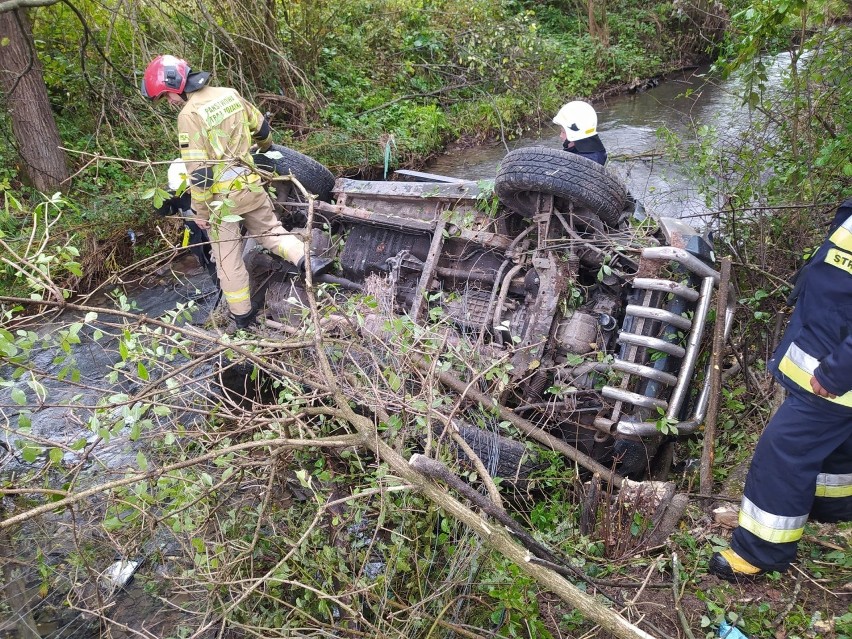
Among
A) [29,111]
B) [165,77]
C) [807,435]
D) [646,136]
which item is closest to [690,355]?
[807,435]

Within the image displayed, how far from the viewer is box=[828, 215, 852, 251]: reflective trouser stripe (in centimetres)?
214

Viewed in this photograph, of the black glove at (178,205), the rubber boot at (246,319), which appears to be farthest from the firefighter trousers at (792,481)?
the black glove at (178,205)

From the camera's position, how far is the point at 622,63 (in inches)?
438

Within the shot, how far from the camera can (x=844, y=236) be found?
84.7 inches

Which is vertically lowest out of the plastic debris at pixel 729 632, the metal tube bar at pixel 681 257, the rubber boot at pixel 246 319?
the plastic debris at pixel 729 632

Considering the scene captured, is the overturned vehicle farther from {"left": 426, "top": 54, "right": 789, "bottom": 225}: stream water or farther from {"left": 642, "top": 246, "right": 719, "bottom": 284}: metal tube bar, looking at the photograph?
{"left": 426, "top": 54, "right": 789, "bottom": 225}: stream water

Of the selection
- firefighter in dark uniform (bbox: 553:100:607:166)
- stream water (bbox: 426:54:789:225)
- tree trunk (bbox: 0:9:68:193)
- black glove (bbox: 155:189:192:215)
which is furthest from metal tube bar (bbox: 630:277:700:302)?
tree trunk (bbox: 0:9:68:193)

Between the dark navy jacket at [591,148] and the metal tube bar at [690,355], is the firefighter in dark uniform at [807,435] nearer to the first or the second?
the metal tube bar at [690,355]

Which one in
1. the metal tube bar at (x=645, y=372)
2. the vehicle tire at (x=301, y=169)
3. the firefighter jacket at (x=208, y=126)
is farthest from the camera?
the vehicle tire at (x=301, y=169)

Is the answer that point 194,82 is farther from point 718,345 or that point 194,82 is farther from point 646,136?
point 646,136

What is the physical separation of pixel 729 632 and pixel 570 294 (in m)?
1.78

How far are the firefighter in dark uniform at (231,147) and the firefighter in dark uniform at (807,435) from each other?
2802mm

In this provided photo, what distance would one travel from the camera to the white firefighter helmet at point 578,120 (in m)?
4.28

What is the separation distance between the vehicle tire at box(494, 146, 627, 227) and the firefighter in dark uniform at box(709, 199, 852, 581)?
1.16 meters
